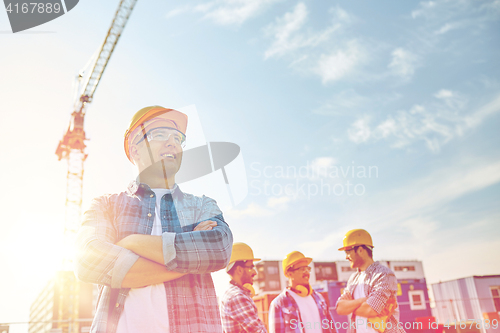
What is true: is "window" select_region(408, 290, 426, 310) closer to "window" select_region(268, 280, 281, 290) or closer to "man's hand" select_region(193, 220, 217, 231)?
"man's hand" select_region(193, 220, 217, 231)

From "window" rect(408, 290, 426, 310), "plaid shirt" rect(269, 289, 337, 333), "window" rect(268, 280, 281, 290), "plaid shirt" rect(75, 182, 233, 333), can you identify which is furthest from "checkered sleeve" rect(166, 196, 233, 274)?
"window" rect(268, 280, 281, 290)

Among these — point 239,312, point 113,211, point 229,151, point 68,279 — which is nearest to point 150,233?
point 113,211

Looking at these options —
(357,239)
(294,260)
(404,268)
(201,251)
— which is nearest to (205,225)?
(201,251)

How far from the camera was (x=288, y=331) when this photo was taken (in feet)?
16.2

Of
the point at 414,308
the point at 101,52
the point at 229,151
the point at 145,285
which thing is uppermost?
the point at 101,52

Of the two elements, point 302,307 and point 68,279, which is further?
point 68,279

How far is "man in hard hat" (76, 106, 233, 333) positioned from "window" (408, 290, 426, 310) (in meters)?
18.1

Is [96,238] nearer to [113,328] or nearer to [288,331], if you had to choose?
[113,328]

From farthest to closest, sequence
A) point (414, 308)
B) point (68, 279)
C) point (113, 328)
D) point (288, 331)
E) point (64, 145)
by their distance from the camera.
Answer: point (64, 145)
point (68, 279)
point (414, 308)
point (288, 331)
point (113, 328)

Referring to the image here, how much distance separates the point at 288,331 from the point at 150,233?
12.1ft

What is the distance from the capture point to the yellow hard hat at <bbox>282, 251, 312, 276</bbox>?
19.8ft

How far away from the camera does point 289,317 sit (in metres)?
5.06

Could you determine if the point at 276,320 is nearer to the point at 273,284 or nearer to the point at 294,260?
the point at 294,260

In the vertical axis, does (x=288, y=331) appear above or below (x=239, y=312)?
below
